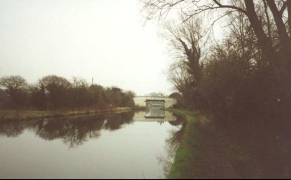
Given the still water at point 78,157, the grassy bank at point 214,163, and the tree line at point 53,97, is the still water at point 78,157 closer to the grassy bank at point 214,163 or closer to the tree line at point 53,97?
the grassy bank at point 214,163

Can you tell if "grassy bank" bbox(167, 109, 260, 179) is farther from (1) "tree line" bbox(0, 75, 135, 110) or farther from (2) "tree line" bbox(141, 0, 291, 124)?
(1) "tree line" bbox(0, 75, 135, 110)

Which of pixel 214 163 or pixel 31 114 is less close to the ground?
pixel 31 114

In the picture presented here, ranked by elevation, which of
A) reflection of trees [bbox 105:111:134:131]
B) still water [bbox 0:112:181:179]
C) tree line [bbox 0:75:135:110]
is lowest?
still water [bbox 0:112:181:179]

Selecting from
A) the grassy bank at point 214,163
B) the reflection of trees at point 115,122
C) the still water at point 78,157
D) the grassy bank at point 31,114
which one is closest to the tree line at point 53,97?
the grassy bank at point 31,114

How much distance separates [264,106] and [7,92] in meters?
45.7

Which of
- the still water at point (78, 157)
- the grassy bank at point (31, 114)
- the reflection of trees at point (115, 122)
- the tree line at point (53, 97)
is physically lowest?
the still water at point (78, 157)

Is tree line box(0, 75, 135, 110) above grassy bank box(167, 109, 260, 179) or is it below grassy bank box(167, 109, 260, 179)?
above

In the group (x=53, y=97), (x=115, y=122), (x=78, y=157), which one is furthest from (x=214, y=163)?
(x=53, y=97)

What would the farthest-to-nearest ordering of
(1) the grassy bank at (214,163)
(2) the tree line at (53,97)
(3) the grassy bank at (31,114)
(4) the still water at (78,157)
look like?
(2) the tree line at (53,97) < (3) the grassy bank at (31,114) < (4) the still water at (78,157) < (1) the grassy bank at (214,163)

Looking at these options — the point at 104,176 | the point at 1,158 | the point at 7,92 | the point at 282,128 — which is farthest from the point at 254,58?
the point at 7,92

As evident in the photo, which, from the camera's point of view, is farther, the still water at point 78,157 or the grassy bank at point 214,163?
the still water at point 78,157

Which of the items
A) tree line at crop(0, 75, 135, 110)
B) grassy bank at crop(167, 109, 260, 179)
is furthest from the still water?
tree line at crop(0, 75, 135, 110)

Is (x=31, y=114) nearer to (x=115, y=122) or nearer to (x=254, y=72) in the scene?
(x=115, y=122)

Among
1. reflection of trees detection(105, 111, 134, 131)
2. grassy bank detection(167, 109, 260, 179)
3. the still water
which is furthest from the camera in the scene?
reflection of trees detection(105, 111, 134, 131)
